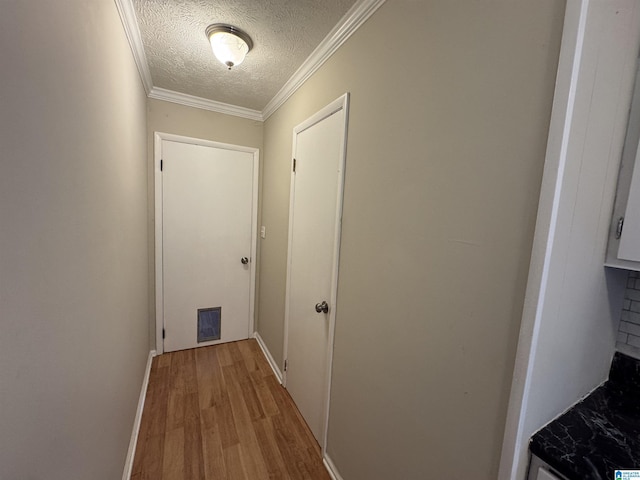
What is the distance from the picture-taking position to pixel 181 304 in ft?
8.41

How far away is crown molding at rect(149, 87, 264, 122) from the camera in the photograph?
90.0 inches

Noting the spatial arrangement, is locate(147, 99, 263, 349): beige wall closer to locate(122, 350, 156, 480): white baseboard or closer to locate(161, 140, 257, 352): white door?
locate(161, 140, 257, 352): white door

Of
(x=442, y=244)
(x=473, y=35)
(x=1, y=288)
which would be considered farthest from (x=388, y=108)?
(x=1, y=288)

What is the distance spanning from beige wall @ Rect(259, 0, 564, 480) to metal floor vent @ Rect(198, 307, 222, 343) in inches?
69.0

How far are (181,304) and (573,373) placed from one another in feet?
9.14

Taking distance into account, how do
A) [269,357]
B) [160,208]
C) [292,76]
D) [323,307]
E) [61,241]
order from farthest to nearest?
[269,357] → [160,208] → [292,76] → [323,307] → [61,241]

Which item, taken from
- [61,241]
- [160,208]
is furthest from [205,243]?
[61,241]

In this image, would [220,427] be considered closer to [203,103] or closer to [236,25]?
[236,25]

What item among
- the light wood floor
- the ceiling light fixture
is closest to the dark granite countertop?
the light wood floor

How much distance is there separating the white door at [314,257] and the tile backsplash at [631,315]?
1.13 m

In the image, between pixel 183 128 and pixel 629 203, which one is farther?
pixel 183 128

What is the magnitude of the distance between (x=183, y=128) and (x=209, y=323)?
6.35 feet

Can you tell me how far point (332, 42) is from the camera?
57.3 inches

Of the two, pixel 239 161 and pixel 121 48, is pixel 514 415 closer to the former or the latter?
pixel 121 48
